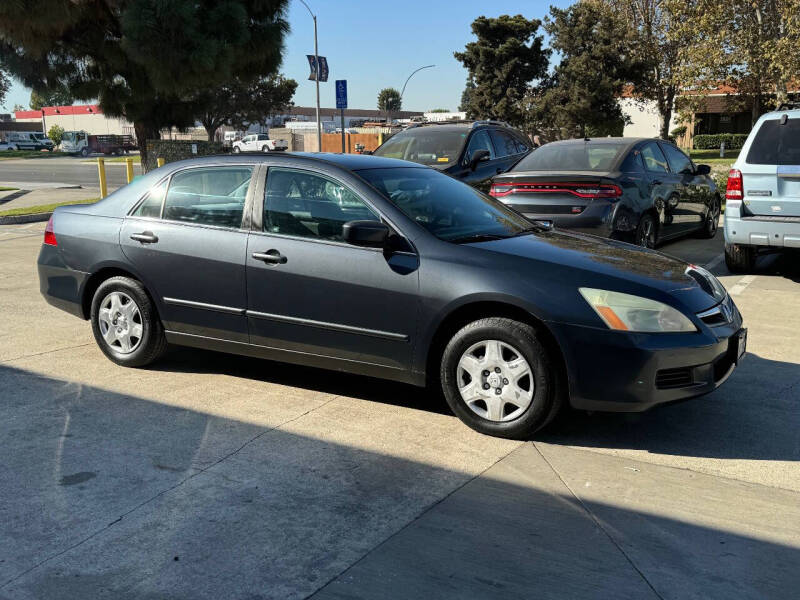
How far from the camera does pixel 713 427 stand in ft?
14.9

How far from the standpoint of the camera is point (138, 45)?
1620 cm

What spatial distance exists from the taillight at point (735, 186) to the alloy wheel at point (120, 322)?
610 centimetres

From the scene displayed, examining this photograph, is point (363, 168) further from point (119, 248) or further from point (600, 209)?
point (600, 209)

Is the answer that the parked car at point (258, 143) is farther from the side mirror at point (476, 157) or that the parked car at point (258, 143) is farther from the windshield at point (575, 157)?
the windshield at point (575, 157)

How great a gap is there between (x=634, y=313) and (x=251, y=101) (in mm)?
48375

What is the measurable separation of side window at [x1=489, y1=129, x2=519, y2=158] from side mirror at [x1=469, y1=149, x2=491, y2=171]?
78 centimetres

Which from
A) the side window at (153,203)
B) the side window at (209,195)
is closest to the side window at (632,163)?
the side window at (209,195)

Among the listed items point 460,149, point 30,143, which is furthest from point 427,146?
point 30,143

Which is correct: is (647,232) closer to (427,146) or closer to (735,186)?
(735,186)

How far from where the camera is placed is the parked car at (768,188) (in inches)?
318

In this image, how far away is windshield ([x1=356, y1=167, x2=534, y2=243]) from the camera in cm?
480

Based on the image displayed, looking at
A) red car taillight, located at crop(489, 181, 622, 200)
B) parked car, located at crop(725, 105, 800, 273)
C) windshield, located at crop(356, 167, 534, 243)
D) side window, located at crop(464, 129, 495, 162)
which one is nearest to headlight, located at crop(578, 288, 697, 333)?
windshield, located at crop(356, 167, 534, 243)

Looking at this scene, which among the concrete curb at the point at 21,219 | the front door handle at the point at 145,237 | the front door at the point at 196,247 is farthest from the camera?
the concrete curb at the point at 21,219

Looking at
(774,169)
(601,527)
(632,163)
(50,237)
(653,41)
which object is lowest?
(601,527)
